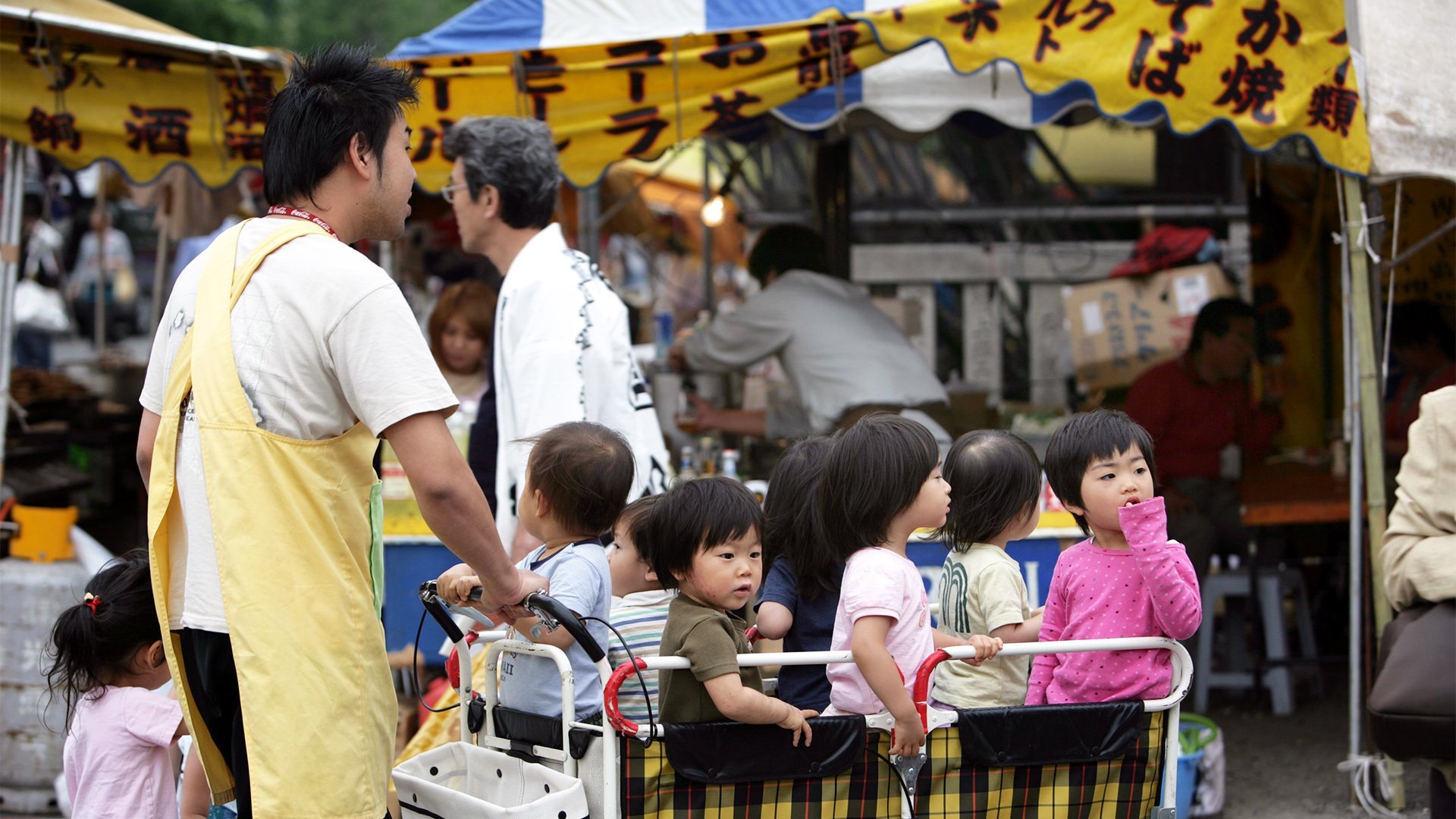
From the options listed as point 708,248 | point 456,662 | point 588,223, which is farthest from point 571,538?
point 708,248

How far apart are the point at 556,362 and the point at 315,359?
3.72 feet

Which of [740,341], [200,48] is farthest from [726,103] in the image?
[200,48]

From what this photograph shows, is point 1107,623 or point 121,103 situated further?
point 121,103

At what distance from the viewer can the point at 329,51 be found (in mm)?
2365

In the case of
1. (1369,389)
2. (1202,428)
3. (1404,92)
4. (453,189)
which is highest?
(1404,92)

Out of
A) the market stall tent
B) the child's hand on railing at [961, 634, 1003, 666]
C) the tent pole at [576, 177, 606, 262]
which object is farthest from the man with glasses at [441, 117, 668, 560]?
the tent pole at [576, 177, 606, 262]

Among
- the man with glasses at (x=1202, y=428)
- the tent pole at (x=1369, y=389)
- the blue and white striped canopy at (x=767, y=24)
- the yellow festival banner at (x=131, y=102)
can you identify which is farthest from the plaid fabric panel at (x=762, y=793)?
the man with glasses at (x=1202, y=428)

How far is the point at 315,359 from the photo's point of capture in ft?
7.32

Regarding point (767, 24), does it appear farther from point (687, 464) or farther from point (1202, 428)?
point (1202, 428)

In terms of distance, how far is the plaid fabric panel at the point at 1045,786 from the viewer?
2.68 m

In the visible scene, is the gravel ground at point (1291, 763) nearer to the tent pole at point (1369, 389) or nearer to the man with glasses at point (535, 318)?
the tent pole at point (1369, 389)

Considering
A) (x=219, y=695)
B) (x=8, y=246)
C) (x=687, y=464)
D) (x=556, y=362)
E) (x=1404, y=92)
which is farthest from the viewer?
(x=687, y=464)

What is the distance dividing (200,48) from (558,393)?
2501 millimetres

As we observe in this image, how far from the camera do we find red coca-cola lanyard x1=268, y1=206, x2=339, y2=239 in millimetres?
2346
